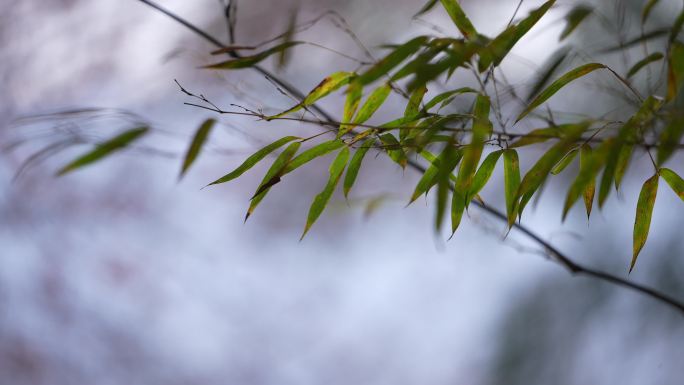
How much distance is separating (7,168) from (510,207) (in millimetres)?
1499

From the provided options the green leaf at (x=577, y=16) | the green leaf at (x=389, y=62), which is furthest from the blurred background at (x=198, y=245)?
the green leaf at (x=389, y=62)

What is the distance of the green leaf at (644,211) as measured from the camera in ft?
1.95

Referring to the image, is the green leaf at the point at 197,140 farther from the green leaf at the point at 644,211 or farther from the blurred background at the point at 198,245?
the blurred background at the point at 198,245

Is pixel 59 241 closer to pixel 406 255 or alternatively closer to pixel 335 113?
pixel 335 113

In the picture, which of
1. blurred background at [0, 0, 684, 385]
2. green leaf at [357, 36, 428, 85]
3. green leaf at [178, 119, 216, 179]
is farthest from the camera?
blurred background at [0, 0, 684, 385]

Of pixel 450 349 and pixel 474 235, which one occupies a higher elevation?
pixel 474 235

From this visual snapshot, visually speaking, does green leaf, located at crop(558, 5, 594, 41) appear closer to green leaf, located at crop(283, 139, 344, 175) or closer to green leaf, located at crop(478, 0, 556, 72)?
green leaf, located at crop(478, 0, 556, 72)

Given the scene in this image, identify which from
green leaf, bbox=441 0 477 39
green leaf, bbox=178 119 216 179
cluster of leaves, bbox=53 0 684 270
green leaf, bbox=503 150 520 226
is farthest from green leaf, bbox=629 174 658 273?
green leaf, bbox=178 119 216 179

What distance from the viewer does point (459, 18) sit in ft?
2.02

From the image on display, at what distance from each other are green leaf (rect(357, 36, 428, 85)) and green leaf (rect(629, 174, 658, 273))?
259 mm

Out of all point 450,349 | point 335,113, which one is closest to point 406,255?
point 450,349

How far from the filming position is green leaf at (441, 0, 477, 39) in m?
0.61

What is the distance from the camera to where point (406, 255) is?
1674 mm

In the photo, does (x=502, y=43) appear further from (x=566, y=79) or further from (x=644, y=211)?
(x=644, y=211)
